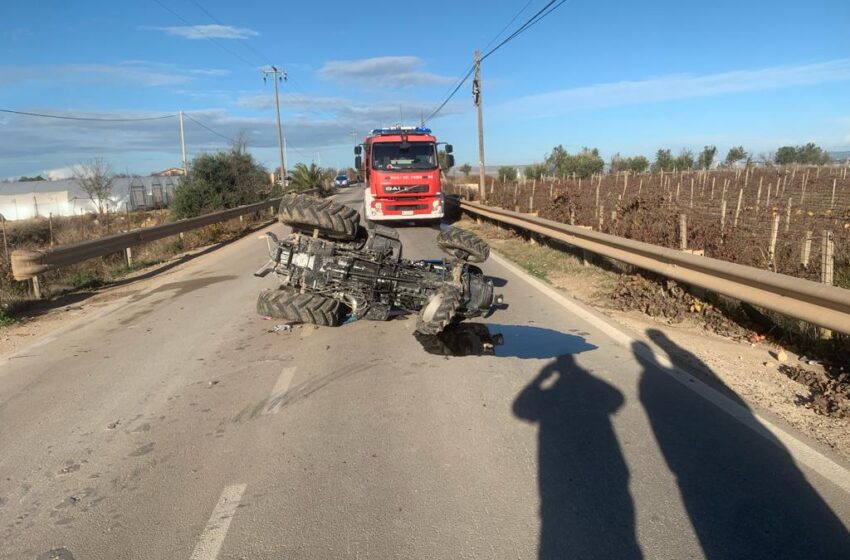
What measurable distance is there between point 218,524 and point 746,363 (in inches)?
188

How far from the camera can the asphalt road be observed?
3.10 m

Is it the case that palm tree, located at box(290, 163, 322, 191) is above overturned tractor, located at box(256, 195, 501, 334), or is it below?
above

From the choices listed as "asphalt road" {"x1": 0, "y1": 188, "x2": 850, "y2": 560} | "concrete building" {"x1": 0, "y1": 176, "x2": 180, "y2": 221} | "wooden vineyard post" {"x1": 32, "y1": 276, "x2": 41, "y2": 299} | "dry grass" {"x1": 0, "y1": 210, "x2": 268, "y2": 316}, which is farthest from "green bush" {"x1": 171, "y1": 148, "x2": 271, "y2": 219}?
"asphalt road" {"x1": 0, "y1": 188, "x2": 850, "y2": 560}

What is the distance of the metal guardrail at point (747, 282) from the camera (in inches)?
185

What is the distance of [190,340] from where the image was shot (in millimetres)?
7273

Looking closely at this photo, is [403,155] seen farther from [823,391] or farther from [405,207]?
[823,391]

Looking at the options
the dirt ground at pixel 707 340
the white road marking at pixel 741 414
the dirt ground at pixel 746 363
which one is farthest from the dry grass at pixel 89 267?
the dirt ground at pixel 746 363

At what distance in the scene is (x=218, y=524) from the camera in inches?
129

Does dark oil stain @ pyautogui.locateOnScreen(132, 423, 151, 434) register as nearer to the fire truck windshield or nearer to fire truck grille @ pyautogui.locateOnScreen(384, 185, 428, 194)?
fire truck grille @ pyautogui.locateOnScreen(384, 185, 428, 194)

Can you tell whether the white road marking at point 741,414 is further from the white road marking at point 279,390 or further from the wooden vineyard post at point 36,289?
the wooden vineyard post at point 36,289

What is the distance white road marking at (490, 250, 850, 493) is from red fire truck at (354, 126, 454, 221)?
12.6 metres

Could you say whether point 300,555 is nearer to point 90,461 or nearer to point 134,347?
point 90,461

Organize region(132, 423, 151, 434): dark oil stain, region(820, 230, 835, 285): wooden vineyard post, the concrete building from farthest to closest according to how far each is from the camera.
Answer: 1. the concrete building
2. region(820, 230, 835, 285): wooden vineyard post
3. region(132, 423, 151, 434): dark oil stain

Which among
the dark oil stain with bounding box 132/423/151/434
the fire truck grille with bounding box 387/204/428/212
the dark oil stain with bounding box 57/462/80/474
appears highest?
the fire truck grille with bounding box 387/204/428/212
